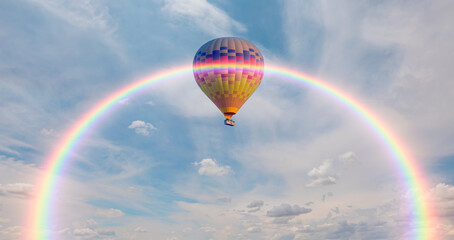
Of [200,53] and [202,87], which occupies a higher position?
[200,53]

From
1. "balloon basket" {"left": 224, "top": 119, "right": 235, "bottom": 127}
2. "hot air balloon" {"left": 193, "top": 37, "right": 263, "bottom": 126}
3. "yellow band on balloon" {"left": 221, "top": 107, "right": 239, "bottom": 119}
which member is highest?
"hot air balloon" {"left": 193, "top": 37, "right": 263, "bottom": 126}

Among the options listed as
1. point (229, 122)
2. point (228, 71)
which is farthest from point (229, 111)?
point (228, 71)

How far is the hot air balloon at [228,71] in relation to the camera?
289ft

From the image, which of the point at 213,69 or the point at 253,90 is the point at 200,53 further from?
the point at 253,90

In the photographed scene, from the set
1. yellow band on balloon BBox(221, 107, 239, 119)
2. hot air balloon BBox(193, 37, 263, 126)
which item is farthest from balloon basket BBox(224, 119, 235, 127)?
yellow band on balloon BBox(221, 107, 239, 119)

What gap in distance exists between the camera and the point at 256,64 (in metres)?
91.0

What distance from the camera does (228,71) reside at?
8825 cm

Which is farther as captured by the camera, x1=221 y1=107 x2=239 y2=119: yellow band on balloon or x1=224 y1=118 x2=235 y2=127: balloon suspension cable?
x1=221 y1=107 x2=239 y2=119: yellow band on balloon

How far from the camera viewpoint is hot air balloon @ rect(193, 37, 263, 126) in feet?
289

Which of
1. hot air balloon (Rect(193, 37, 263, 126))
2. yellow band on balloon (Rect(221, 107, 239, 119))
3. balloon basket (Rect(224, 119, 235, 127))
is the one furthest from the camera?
yellow band on balloon (Rect(221, 107, 239, 119))

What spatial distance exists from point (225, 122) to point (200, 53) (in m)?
17.0

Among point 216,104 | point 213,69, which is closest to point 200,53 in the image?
point 213,69

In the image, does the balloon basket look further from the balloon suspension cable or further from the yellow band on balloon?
the yellow band on balloon

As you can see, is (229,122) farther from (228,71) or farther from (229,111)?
(228,71)
